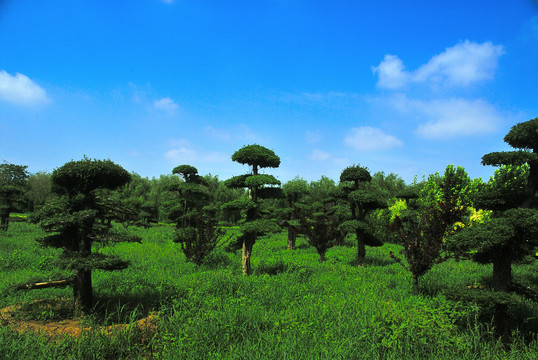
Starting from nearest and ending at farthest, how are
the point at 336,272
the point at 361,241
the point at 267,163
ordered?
the point at 336,272, the point at 267,163, the point at 361,241

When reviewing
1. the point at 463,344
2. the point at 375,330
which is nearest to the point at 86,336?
the point at 375,330

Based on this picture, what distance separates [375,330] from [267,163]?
7988 mm

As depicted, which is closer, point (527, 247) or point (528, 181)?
point (527, 247)

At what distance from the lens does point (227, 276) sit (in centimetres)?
875

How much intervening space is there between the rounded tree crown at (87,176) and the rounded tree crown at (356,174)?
974 cm

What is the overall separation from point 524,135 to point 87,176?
10.6m

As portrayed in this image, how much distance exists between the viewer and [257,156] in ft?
38.6

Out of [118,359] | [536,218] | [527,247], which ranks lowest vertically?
[118,359]

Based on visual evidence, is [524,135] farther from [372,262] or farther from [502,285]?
[372,262]

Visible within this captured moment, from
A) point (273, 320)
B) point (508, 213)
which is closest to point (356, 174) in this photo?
point (508, 213)

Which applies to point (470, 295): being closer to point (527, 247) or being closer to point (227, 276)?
point (527, 247)

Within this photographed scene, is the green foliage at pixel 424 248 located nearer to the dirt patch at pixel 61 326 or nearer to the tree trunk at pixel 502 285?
the tree trunk at pixel 502 285

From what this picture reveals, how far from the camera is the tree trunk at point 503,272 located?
5.87 meters

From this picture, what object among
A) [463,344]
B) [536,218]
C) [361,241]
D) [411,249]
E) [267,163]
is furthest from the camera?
[361,241]
